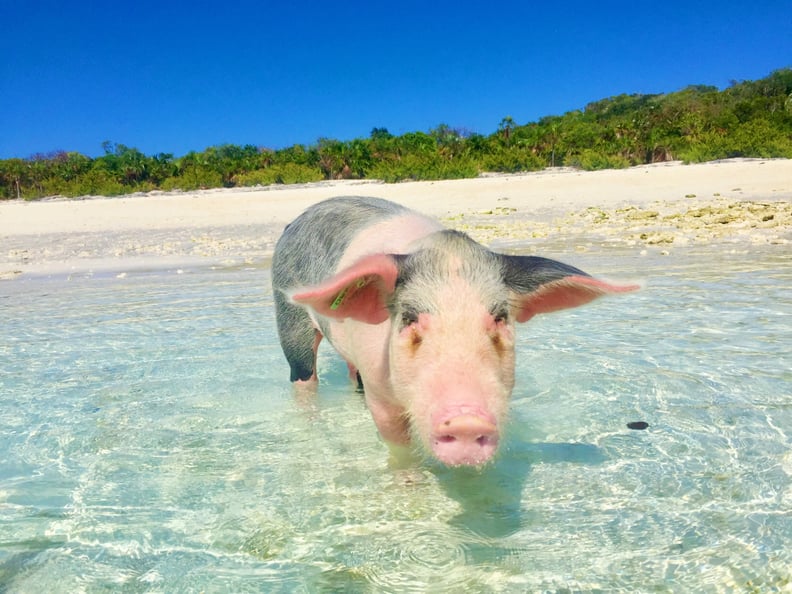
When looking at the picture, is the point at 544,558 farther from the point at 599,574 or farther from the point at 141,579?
the point at 141,579

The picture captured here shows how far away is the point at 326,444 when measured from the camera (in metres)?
3.95

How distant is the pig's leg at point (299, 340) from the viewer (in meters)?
4.88

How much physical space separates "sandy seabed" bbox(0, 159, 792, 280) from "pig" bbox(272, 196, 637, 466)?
771 centimetres

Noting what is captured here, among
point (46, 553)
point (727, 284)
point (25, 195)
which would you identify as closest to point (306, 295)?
point (46, 553)

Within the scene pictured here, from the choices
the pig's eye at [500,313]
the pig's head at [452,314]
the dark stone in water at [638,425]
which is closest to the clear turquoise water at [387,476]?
the dark stone in water at [638,425]

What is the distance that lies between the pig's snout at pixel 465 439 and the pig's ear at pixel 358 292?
29.4 inches

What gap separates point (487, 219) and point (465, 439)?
14.7 m

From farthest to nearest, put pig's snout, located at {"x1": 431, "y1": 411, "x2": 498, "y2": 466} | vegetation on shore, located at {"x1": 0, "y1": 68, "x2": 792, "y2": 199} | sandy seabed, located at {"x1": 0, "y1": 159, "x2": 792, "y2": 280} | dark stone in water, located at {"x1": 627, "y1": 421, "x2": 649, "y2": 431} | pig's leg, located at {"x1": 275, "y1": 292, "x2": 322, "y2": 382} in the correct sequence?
1. vegetation on shore, located at {"x1": 0, "y1": 68, "x2": 792, "y2": 199}
2. sandy seabed, located at {"x1": 0, "y1": 159, "x2": 792, "y2": 280}
3. pig's leg, located at {"x1": 275, "y1": 292, "x2": 322, "y2": 382}
4. dark stone in water, located at {"x1": 627, "y1": 421, "x2": 649, "y2": 431}
5. pig's snout, located at {"x1": 431, "y1": 411, "x2": 498, "y2": 466}

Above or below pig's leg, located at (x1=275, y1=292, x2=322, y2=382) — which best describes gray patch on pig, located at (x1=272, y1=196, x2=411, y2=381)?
above

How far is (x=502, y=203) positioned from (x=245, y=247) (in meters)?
9.25

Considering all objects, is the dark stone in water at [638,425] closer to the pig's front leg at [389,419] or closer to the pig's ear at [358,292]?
the pig's front leg at [389,419]

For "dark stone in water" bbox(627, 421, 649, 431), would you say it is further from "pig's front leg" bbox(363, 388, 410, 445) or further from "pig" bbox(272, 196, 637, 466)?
"pig's front leg" bbox(363, 388, 410, 445)

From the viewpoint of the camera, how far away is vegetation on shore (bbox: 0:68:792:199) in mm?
33281

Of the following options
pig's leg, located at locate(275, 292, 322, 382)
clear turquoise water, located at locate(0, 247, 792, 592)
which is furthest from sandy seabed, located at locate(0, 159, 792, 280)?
pig's leg, located at locate(275, 292, 322, 382)
